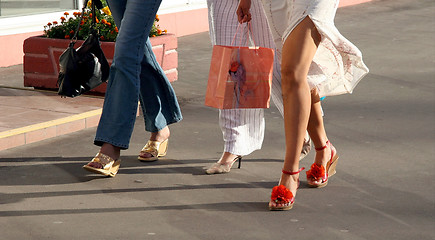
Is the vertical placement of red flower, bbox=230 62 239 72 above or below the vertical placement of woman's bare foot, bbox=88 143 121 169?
above

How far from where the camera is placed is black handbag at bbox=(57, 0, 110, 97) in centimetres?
585

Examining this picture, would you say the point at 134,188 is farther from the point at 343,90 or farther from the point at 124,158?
the point at 343,90

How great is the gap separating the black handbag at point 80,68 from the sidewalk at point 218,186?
20.4 inches

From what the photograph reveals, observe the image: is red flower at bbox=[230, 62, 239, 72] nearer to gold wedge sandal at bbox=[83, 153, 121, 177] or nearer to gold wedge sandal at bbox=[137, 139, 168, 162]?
gold wedge sandal at bbox=[83, 153, 121, 177]

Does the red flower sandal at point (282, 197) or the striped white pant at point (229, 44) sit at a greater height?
the striped white pant at point (229, 44)

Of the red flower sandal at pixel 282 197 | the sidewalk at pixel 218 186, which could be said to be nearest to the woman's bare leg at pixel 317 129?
the sidewalk at pixel 218 186

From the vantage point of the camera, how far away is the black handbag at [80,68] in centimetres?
585

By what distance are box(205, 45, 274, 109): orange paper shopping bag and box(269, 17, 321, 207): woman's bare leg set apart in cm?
22

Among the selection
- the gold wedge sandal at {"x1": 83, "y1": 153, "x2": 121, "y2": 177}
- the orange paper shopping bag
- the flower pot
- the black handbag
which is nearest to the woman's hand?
the orange paper shopping bag

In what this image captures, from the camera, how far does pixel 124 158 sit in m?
6.23

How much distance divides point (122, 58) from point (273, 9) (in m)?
1.04

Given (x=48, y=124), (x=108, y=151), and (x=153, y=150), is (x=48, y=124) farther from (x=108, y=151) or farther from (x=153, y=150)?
(x=108, y=151)

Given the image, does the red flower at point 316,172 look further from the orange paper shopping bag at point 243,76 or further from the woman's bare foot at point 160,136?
the woman's bare foot at point 160,136

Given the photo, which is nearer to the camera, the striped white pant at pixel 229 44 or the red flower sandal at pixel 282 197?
the red flower sandal at pixel 282 197
